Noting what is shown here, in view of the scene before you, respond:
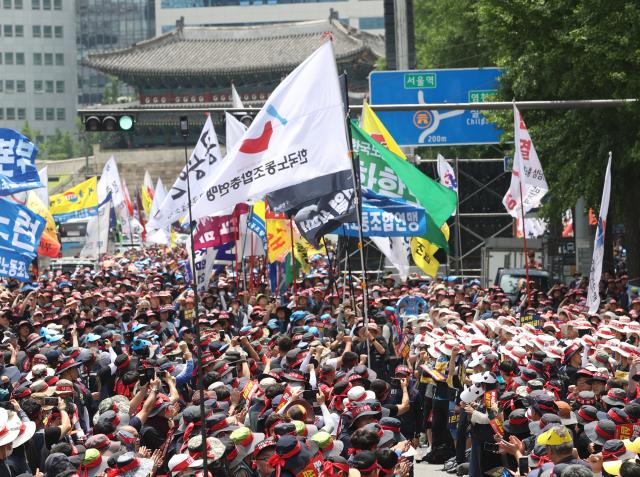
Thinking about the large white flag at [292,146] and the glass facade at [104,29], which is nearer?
the large white flag at [292,146]

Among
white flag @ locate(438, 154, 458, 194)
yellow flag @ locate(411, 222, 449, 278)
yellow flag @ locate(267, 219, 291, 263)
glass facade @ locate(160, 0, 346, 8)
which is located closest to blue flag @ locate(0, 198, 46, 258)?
yellow flag @ locate(267, 219, 291, 263)

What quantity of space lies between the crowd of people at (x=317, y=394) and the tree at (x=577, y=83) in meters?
4.91

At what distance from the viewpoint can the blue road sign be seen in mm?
25953

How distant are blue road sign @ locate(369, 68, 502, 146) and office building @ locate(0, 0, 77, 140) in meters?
94.2

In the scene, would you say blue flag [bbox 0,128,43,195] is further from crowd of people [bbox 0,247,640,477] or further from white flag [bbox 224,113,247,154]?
white flag [bbox 224,113,247,154]

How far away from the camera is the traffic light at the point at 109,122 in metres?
18.7

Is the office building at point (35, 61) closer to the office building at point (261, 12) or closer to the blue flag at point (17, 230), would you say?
the office building at point (261, 12)

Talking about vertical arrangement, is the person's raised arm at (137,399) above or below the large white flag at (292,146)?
below

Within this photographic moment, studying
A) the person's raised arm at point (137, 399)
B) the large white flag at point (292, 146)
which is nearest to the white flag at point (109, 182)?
the large white flag at point (292, 146)

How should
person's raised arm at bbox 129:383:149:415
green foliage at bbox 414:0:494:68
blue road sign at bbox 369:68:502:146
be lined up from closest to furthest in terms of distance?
person's raised arm at bbox 129:383:149:415 < blue road sign at bbox 369:68:502:146 < green foliage at bbox 414:0:494:68

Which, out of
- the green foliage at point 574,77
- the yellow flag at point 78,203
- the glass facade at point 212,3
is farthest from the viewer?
the glass facade at point 212,3

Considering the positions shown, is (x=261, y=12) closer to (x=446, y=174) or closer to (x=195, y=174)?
(x=446, y=174)

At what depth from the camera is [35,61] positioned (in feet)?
385

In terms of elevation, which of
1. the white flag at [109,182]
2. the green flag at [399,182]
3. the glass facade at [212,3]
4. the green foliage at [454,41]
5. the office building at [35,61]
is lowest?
the green flag at [399,182]
